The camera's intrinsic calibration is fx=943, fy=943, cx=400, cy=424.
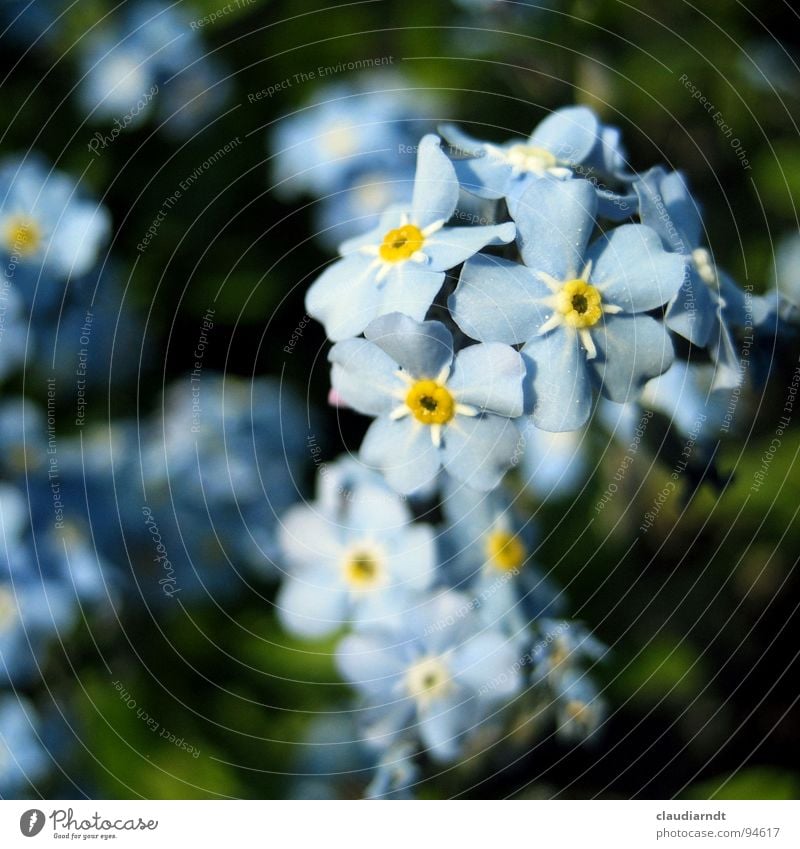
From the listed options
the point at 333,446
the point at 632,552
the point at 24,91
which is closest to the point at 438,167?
the point at 333,446

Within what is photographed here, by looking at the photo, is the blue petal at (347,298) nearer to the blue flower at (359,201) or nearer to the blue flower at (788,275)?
the blue flower at (359,201)

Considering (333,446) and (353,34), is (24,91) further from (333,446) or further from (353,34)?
(333,446)

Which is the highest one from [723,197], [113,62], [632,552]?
[113,62]

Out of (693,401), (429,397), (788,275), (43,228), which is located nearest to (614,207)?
(429,397)
